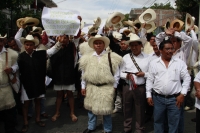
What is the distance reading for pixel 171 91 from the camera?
11.7 ft

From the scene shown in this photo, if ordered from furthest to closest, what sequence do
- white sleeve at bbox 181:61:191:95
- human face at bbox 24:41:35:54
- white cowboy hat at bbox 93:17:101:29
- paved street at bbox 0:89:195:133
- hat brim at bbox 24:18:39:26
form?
white cowboy hat at bbox 93:17:101:29
hat brim at bbox 24:18:39:26
paved street at bbox 0:89:195:133
human face at bbox 24:41:35:54
white sleeve at bbox 181:61:191:95

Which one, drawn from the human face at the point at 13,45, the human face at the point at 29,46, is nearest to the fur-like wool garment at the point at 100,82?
the human face at the point at 29,46

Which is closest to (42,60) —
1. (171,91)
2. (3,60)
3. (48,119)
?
(3,60)

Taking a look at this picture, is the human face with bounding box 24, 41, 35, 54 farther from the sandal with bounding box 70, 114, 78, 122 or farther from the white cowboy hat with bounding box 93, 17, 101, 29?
the white cowboy hat with bounding box 93, 17, 101, 29

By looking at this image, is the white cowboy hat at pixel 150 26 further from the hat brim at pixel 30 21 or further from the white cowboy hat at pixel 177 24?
the hat brim at pixel 30 21

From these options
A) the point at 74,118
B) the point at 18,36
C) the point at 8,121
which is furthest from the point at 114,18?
the point at 8,121

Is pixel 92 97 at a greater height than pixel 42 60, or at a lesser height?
lesser

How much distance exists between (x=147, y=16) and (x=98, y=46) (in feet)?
6.47

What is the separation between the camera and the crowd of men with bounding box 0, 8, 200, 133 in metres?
3.64

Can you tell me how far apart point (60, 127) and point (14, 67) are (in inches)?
68.1

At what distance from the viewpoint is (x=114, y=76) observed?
176 inches

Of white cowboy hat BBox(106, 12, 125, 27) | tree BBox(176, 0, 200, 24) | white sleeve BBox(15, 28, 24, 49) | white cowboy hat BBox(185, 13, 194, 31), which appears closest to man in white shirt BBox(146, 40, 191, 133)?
white cowboy hat BBox(185, 13, 194, 31)

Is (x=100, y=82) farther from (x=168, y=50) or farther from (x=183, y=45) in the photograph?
(x=183, y=45)

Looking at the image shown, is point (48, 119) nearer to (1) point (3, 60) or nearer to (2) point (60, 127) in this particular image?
(2) point (60, 127)
